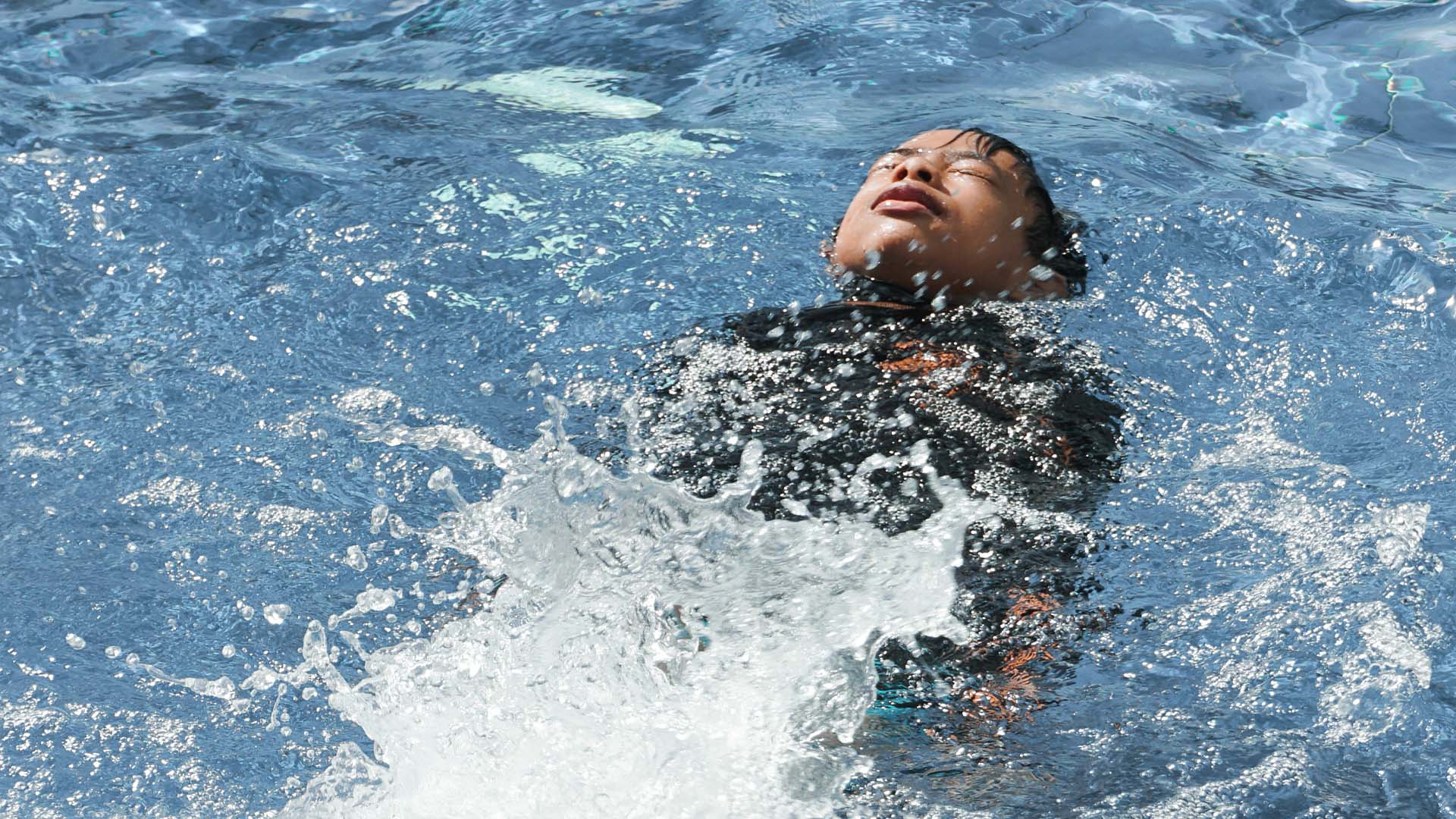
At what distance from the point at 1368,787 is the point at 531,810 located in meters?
1.25

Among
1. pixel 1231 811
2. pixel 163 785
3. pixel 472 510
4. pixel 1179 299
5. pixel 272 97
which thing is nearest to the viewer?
pixel 1231 811

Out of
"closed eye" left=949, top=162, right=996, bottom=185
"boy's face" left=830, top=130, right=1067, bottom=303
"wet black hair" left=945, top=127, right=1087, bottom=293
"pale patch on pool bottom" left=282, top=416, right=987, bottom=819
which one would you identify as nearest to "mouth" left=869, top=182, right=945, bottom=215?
"boy's face" left=830, top=130, right=1067, bottom=303

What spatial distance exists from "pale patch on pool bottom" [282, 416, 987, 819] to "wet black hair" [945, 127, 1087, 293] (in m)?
1.12

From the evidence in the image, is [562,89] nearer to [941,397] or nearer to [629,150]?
[629,150]

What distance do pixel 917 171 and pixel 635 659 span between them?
1.56 metres

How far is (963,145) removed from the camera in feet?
11.4

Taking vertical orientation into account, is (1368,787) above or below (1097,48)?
below

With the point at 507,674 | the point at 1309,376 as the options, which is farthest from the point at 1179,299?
the point at 507,674

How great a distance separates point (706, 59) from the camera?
5.11 meters

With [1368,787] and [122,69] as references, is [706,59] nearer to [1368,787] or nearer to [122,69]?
[122,69]

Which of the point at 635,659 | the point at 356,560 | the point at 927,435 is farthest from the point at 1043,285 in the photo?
the point at 356,560

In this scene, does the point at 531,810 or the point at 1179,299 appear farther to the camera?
the point at 1179,299

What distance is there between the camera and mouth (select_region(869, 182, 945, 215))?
10.7 ft

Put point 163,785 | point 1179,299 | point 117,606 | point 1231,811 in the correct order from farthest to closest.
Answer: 1. point 1179,299
2. point 117,606
3. point 163,785
4. point 1231,811
